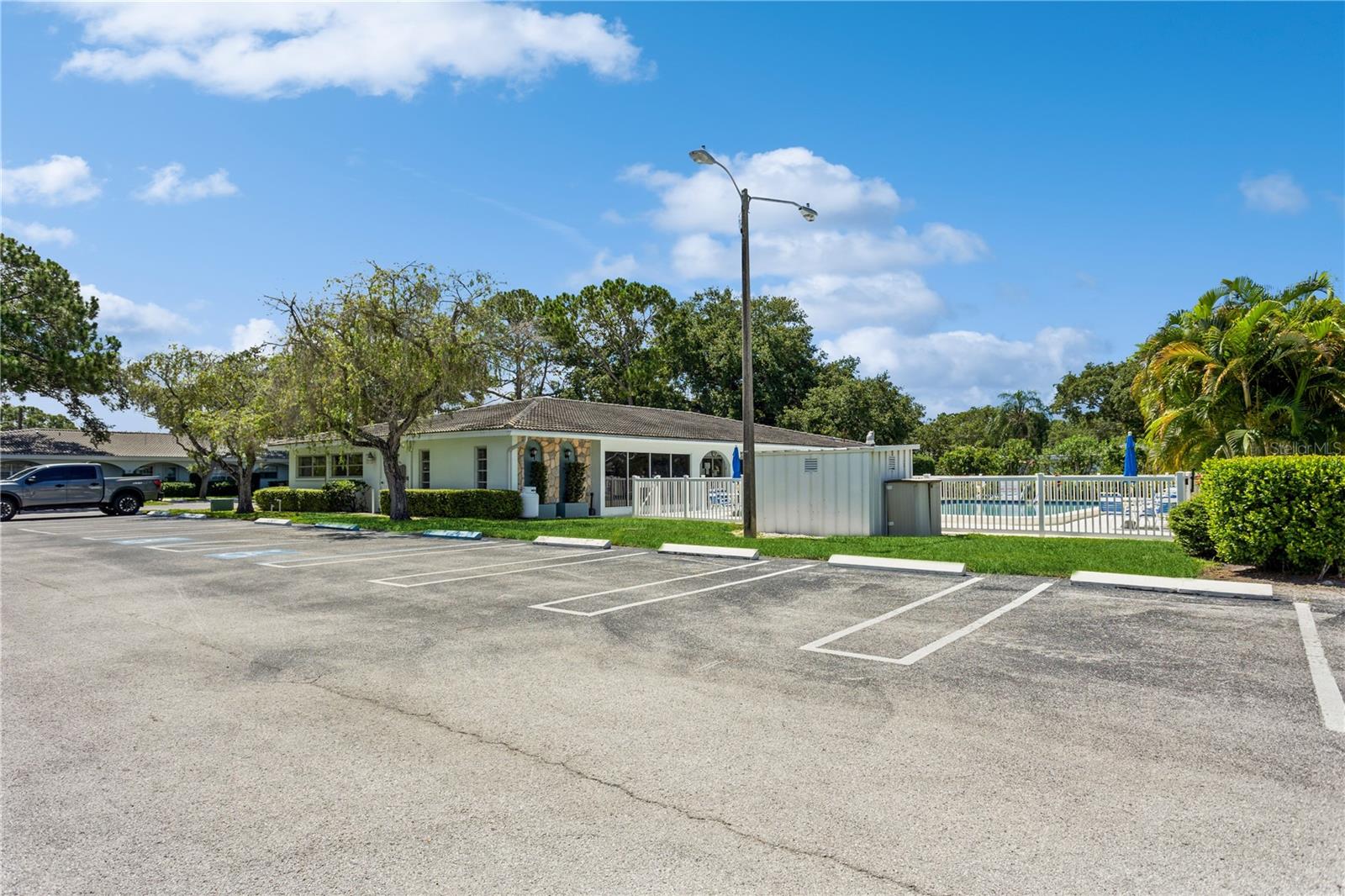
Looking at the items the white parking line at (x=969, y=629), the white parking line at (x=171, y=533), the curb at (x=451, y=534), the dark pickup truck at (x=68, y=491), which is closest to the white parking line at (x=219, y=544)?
the curb at (x=451, y=534)

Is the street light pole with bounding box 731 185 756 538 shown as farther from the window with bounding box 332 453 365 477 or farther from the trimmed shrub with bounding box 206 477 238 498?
the trimmed shrub with bounding box 206 477 238 498

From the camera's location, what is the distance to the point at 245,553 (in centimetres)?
1573

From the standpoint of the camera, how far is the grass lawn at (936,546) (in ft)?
38.9

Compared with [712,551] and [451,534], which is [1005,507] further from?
[451,534]

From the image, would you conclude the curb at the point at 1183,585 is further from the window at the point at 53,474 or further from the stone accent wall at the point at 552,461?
the window at the point at 53,474

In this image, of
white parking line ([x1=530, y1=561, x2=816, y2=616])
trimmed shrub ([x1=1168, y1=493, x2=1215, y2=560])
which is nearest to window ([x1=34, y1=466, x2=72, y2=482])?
white parking line ([x1=530, y1=561, x2=816, y2=616])

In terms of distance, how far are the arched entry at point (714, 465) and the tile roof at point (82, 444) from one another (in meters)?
35.3

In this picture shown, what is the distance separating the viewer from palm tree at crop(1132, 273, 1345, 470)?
49.6 feet

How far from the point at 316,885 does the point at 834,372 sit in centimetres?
4883

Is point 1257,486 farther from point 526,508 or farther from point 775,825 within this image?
point 526,508

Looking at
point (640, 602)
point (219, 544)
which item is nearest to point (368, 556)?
point (219, 544)

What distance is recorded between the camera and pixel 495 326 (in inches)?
941

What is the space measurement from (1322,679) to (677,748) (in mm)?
5069

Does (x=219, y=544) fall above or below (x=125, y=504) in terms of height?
below
